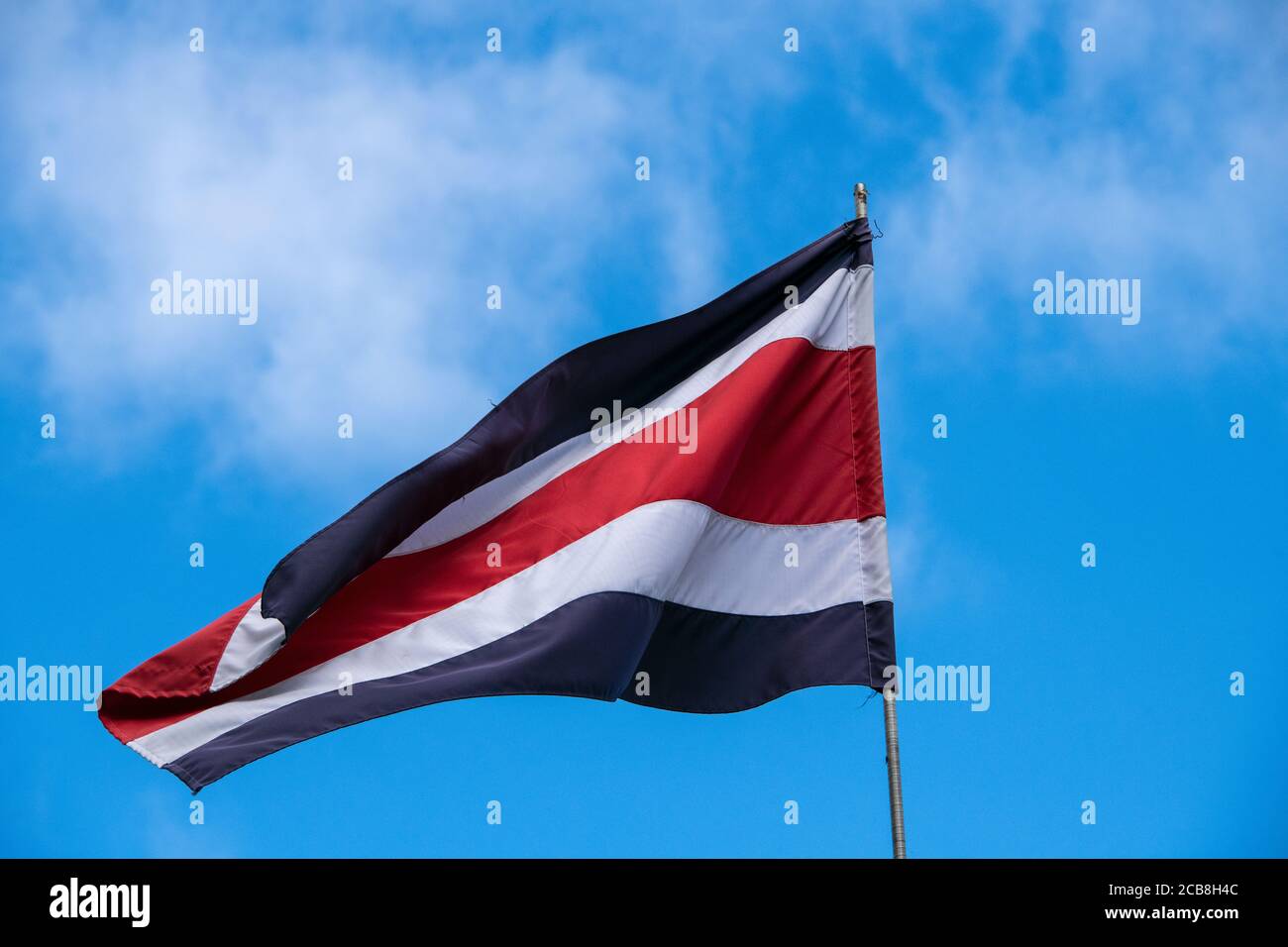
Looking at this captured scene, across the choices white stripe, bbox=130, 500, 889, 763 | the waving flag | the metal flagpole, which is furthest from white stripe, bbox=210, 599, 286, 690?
the metal flagpole

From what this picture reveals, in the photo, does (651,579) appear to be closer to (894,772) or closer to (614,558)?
(614,558)

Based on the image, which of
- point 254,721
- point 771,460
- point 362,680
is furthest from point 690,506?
point 254,721

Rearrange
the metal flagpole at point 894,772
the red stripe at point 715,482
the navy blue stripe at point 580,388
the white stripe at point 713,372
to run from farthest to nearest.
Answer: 1. the white stripe at point 713,372
2. the red stripe at point 715,482
3. the navy blue stripe at point 580,388
4. the metal flagpole at point 894,772

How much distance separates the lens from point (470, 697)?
12.7 metres

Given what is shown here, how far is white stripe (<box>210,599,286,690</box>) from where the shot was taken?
12.8 meters

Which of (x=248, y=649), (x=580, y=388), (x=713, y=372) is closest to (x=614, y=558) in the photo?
(x=580, y=388)

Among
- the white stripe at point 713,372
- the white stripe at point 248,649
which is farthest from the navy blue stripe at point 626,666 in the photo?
the white stripe at point 713,372

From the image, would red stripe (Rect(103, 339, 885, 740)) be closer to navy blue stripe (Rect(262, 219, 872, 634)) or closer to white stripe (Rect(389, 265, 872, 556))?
white stripe (Rect(389, 265, 872, 556))

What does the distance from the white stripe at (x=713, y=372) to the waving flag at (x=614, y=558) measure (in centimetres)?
2

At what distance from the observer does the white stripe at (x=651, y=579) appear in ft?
43.6

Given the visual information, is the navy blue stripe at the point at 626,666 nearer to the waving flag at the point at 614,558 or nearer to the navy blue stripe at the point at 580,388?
the waving flag at the point at 614,558

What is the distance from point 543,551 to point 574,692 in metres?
1.52

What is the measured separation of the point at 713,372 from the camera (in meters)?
14.6
